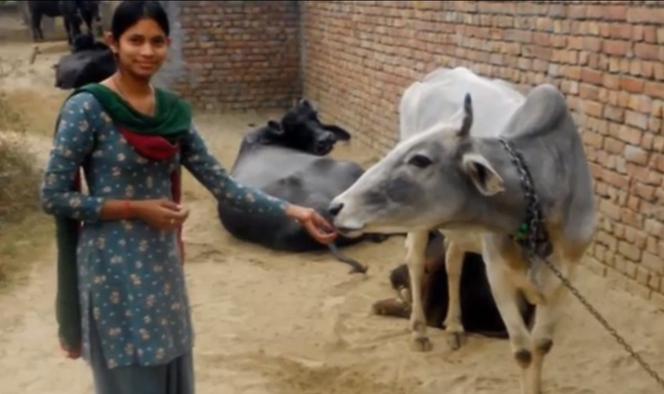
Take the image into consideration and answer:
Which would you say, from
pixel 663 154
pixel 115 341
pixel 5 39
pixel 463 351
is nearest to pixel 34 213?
pixel 463 351

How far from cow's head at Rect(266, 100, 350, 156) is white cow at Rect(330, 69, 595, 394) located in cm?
351

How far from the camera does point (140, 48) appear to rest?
2.56 m

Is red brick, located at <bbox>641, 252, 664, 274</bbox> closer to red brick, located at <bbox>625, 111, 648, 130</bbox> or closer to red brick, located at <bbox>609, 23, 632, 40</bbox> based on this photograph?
red brick, located at <bbox>625, 111, 648, 130</bbox>

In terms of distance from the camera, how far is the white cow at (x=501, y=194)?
310 cm

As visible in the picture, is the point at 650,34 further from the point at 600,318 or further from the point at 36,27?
the point at 36,27

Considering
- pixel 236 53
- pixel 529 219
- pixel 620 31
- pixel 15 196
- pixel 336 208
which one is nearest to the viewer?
pixel 336 208

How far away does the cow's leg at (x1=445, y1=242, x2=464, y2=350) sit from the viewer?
4.91 metres

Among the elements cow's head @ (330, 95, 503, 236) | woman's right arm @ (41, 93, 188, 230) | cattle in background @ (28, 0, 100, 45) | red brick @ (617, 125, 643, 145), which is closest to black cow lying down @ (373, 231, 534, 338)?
red brick @ (617, 125, 643, 145)

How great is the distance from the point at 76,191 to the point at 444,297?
3070mm

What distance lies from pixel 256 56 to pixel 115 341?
390 inches

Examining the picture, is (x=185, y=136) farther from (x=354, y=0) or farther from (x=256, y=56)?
(x=256, y=56)

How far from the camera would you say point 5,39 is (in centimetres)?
1989

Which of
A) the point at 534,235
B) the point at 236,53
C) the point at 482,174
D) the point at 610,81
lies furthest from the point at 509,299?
the point at 236,53

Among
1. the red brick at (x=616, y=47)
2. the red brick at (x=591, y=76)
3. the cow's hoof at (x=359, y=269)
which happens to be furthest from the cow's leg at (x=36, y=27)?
the red brick at (x=616, y=47)
